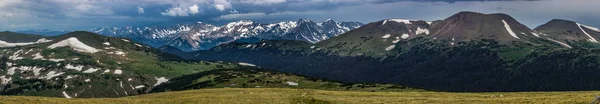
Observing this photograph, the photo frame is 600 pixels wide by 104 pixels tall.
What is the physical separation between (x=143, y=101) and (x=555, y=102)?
5013cm

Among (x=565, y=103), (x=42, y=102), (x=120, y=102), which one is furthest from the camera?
(x=120, y=102)

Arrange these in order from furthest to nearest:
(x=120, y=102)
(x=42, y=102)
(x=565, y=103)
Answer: (x=120, y=102) < (x=42, y=102) < (x=565, y=103)

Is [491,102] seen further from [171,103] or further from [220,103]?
[171,103]

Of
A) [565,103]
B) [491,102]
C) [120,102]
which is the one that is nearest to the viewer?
[565,103]

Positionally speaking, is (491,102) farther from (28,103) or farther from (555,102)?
(28,103)

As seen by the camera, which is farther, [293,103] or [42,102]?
[293,103]

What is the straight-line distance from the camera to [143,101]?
64312 millimetres

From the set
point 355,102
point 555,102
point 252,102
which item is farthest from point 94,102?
point 555,102

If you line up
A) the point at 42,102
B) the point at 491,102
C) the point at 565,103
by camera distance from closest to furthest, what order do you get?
1. the point at 565,103
2. the point at 491,102
3. the point at 42,102

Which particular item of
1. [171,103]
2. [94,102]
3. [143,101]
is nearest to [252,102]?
[171,103]

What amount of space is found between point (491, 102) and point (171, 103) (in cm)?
4015

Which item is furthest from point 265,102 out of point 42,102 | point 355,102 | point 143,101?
point 42,102

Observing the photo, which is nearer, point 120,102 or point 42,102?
point 42,102

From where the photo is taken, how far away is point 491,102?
54.9 m
